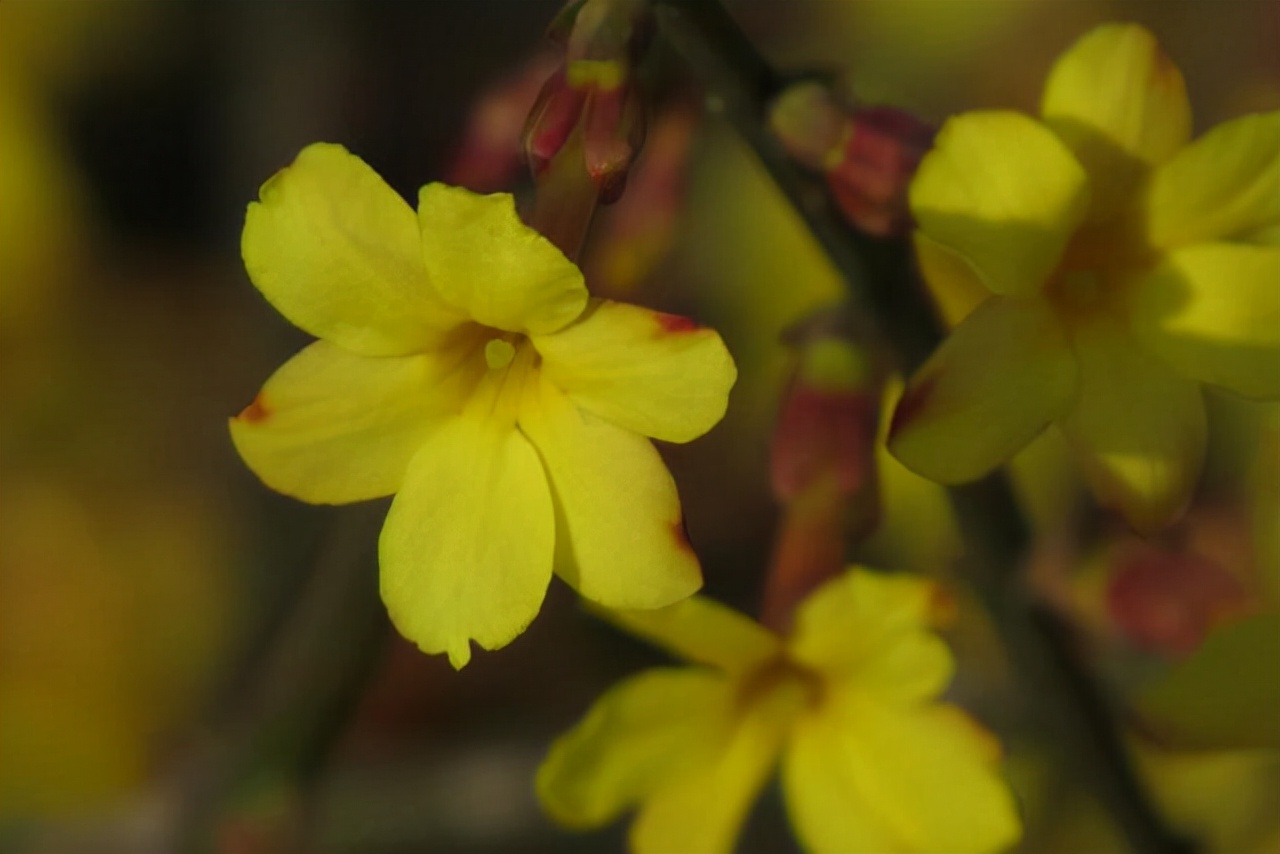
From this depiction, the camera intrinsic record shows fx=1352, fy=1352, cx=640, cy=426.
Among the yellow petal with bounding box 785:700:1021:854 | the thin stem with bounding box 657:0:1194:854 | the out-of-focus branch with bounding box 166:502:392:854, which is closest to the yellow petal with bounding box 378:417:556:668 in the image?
the thin stem with bounding box 657:0:1194:854

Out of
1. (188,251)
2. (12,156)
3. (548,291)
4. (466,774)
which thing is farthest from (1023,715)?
(12,156)

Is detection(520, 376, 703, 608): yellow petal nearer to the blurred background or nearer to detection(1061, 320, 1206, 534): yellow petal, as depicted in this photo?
detection(1061, 320, 1206, 534): yellow petal

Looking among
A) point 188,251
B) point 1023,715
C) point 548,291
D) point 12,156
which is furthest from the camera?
point 188,251

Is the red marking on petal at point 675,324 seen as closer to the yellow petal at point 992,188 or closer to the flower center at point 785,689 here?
the yellow petal at point 992,188

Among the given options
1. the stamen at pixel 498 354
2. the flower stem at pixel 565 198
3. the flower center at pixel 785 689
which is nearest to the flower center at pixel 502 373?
the stamen at pixel 498 354

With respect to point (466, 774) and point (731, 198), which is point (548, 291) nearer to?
point (466, 774)

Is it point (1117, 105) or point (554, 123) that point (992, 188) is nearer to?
point (1117, 105)
